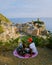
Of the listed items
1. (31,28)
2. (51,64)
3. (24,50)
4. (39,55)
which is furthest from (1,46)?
(31,28)

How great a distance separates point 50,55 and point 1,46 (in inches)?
78.7

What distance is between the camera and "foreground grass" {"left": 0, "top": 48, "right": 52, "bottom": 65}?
5863 millimetres

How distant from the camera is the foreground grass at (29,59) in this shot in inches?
231

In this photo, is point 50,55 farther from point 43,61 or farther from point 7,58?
point 7,58

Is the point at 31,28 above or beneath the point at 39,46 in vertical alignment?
beneath

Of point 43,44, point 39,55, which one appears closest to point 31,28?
point 43,44

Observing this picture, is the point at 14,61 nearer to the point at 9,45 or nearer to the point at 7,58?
the point at 7,58

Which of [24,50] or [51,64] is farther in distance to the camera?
[24,50]

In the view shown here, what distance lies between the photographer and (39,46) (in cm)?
761

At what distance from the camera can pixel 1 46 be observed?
6949 millimetres

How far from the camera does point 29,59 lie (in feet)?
20.2

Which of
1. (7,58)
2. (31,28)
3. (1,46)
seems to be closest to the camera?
(7,58)

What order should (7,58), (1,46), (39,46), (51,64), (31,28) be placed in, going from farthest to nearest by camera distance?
(31,28), (39,46), (1,46), (7,58), (51,64)

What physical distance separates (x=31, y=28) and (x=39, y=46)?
23.4ft
